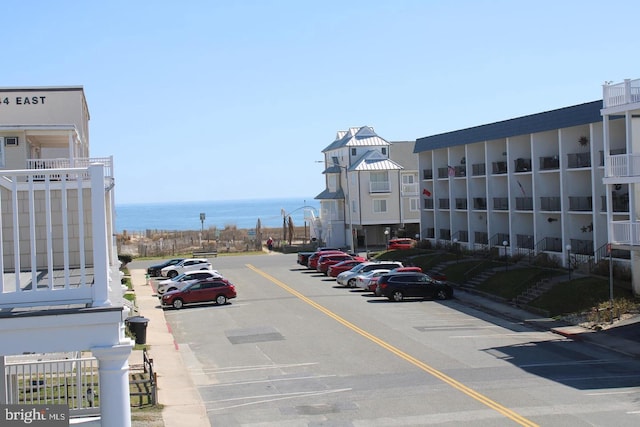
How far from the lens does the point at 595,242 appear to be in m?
42.2

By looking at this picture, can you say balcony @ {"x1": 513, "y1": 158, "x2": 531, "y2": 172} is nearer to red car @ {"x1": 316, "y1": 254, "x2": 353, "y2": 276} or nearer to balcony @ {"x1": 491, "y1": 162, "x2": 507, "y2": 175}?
balcony @ {"x1": 491, "y1": 162, "x2": 507, "y2": 175}

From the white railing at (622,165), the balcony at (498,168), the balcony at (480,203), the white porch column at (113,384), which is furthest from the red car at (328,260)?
the white porch column at (113,384)

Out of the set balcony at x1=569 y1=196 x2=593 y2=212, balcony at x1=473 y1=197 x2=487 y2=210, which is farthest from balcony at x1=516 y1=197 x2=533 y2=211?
balcony at x1=473 y1=197 x2=487 y2=210

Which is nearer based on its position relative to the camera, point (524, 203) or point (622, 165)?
point (622, 165)

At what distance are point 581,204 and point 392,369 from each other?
22.4 meters

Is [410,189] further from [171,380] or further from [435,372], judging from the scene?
[171,380]

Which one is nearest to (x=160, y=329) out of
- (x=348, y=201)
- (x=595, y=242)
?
(x=595, y=242)

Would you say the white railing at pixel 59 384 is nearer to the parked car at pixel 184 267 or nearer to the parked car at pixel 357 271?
the parked car at pixel 357 271

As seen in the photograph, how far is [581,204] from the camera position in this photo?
44188 millimetres

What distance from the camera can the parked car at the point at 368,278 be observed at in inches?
1847

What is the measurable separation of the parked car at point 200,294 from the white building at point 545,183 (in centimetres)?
1717

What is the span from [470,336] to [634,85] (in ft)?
41.8

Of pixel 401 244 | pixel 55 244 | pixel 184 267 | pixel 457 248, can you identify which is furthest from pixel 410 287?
pixel 55 244

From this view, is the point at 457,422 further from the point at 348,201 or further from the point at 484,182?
the point at 348,201
